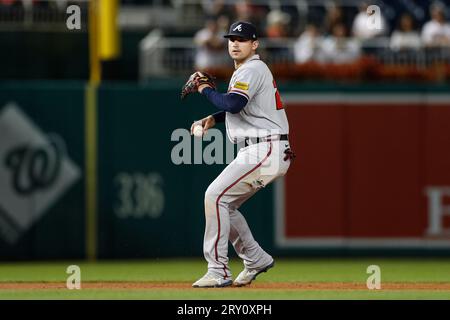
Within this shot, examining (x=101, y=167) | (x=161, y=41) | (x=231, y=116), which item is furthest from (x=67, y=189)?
(x=231, y=116)

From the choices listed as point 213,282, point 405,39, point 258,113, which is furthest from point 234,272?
point 405,39

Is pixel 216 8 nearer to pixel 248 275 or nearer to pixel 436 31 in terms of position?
pixel 436 31

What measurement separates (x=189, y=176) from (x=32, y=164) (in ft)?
6.36

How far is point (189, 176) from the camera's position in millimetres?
14875

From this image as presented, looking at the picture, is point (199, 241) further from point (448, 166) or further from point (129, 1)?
point (129, 1)

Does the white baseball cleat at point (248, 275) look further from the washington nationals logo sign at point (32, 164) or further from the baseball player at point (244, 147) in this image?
the washington nationals logo sign at point (32, 164)

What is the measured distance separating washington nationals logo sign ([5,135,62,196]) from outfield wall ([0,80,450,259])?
12 millimetres

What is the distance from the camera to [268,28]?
18000mm

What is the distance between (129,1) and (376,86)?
5455 mm

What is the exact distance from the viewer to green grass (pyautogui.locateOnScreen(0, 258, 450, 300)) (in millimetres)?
9328

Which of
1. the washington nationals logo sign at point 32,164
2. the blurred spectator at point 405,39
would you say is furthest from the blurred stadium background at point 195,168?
the blurred spectator at point 405,39

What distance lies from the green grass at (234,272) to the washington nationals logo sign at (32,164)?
102cm

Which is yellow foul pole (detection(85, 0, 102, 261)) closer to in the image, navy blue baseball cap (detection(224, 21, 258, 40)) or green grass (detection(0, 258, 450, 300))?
green grass (detection(0, 258, 450, 300))

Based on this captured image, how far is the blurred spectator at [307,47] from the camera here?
1669cm
